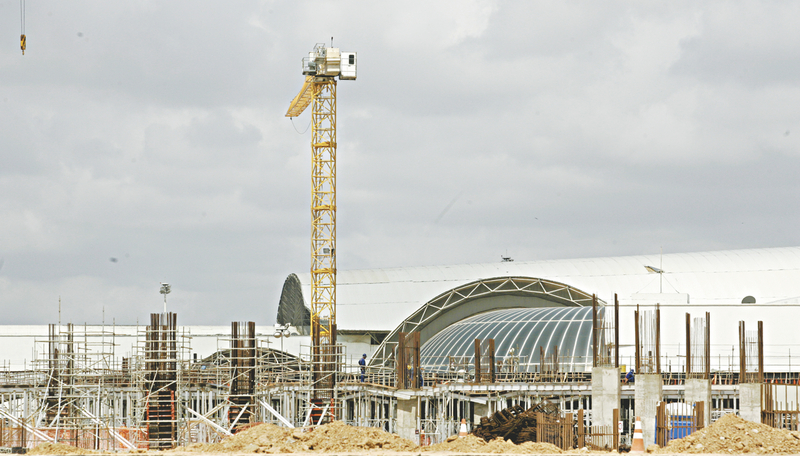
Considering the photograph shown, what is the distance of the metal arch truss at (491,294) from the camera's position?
58.8 m

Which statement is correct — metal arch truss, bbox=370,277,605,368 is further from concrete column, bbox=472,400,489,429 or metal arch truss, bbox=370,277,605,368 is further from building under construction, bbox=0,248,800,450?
concrete column, bbox=472,400,489,429

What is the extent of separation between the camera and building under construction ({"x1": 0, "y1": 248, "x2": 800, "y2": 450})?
110ft

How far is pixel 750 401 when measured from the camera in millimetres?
→ 32812

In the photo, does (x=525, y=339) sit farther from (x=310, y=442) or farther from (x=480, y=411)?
(x=310, y=442)

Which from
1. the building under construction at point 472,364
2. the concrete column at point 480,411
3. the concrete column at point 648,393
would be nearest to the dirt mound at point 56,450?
the building under construction at point 472,364

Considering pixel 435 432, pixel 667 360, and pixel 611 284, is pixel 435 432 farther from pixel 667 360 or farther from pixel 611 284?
pixel 611 284

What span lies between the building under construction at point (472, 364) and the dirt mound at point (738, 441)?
4.13m

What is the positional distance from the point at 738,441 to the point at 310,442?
423 inches

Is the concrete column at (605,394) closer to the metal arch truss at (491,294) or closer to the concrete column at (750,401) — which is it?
the concrete column at (750,401)

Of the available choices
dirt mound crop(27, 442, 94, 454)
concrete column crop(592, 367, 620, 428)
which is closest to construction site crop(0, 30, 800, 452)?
concrete column crop(592, 367, 620, 428)

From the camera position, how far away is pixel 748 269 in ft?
208

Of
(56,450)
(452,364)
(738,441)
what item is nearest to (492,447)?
(738,441)

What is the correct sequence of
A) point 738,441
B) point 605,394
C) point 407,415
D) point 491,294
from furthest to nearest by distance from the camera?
point 491,294 < point 407,415 < point 605,394 < point 738,441

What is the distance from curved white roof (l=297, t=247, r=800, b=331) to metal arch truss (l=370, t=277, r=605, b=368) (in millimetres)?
616
